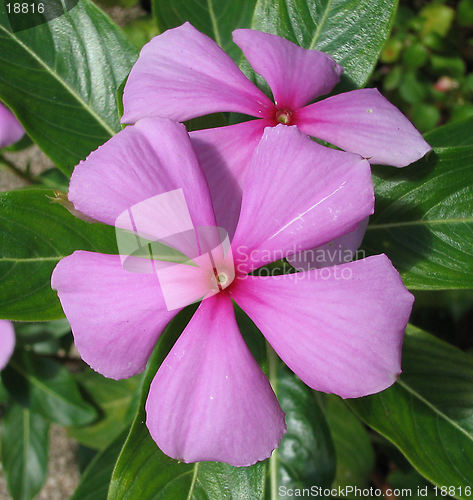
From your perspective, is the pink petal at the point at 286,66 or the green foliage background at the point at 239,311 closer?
the pink petal at the point at 286,66

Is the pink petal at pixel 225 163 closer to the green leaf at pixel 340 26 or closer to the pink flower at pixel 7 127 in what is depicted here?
the green leaf at pixel 340 26

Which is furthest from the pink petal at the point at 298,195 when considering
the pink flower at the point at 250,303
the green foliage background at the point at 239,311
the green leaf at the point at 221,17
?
the green leaf at the point at 221,17

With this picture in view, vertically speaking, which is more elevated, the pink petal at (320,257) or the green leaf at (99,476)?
the pink petal at (320,257)

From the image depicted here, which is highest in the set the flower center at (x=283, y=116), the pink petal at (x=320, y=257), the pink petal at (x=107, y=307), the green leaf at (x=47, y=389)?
the flower center at (x=283, y=116)

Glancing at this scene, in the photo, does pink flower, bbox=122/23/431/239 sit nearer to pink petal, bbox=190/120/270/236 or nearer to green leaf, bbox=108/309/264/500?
pink petal, bbox=190/120/270/236

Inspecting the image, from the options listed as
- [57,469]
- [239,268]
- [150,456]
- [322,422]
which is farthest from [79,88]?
[57,469]

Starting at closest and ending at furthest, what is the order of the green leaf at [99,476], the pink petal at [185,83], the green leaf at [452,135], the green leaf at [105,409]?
1. the pink petal at [185,83]
2. the green leaf at [452,135]
3. the green leaf at [99,476]
4. the green leaf at [105,409]
